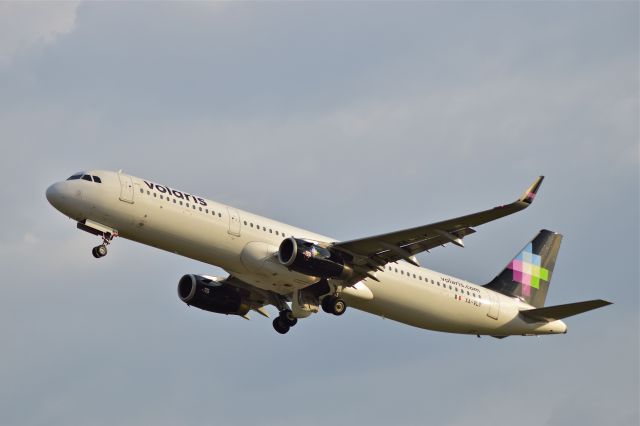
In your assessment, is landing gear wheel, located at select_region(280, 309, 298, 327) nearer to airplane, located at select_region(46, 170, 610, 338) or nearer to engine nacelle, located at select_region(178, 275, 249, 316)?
airplane, located at select_region(46, 170, 610, 338)

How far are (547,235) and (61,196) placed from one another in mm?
30057

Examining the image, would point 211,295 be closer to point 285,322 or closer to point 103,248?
point 285,322

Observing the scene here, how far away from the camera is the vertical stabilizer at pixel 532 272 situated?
65.5m

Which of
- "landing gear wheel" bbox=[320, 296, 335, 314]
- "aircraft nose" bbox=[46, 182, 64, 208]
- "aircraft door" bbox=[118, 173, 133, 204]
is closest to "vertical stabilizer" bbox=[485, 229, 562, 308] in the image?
"landing gear wheel" bbox=[320, 296, 335, 314]

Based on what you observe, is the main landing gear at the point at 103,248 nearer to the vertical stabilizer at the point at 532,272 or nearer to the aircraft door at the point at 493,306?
the aircraft door at the point at 493,306

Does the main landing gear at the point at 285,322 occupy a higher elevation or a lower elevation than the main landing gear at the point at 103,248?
lower

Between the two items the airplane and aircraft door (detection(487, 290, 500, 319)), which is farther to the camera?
aircraft door (detection(487, 290, 500, 319))

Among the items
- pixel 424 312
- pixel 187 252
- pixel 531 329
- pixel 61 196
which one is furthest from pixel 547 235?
pixel 61 196

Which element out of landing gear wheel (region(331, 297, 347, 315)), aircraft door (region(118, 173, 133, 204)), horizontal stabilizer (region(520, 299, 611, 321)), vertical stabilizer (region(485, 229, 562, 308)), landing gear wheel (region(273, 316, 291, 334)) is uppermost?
aircraft door (region(118, 173, 133, 204))

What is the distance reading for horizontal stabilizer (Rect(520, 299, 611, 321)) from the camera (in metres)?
57.9

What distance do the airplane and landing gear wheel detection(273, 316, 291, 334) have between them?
52 millimetres

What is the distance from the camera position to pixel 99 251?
52.2 meters

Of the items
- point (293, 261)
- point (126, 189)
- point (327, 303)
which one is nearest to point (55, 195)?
point (126, 189)

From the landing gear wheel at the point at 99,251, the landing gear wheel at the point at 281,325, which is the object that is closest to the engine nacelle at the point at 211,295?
the landing gear wheel at the point at 281,325
